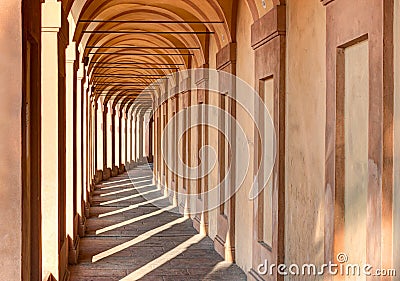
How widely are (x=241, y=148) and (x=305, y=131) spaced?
454 centimetres

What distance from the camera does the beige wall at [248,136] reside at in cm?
1155

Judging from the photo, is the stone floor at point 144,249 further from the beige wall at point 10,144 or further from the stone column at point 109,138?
the stone column at point 109,138

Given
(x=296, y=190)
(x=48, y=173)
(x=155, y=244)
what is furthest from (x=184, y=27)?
(x=296, y=190)

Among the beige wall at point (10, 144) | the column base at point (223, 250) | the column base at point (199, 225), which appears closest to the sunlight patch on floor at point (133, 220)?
the column base at point (199, 225)

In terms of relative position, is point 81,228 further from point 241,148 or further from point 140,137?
point 140,137

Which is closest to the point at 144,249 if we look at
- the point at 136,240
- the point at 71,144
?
the point at 136,240

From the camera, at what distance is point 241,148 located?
12.5 meters

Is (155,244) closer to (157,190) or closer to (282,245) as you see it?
(282,245)

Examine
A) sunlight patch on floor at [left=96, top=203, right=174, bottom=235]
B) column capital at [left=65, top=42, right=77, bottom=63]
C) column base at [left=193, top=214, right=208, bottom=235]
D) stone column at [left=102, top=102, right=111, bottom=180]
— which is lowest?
sunlight patch on floor at [left=96, top=203, right=174, bottom=235]

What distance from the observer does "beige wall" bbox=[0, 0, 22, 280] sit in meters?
5.05

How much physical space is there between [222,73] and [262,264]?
204 inches

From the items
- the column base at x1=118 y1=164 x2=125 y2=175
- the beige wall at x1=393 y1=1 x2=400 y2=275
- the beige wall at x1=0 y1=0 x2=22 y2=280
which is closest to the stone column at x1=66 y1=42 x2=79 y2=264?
the beige wall at x1=0 y1=0 x2=22 y2=280

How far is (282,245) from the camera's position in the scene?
898 centimetres

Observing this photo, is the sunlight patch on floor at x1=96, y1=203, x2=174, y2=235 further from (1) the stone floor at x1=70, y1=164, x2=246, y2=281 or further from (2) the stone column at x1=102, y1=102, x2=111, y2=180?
(2) the stone column at x1=102, y1=102, x2=111, y2=180
